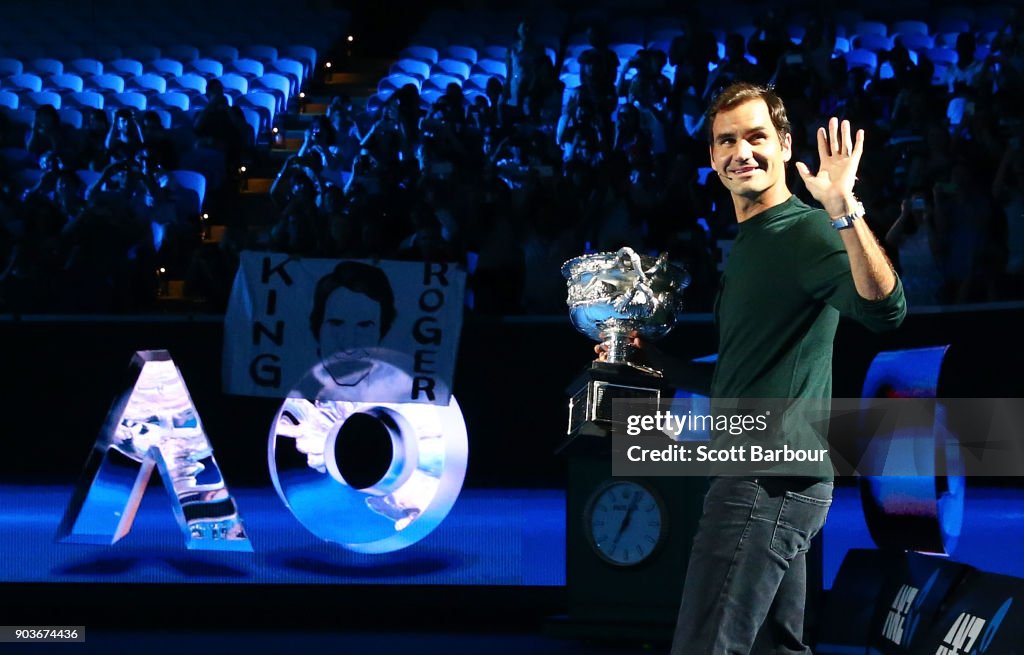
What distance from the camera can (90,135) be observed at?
34.6 ft

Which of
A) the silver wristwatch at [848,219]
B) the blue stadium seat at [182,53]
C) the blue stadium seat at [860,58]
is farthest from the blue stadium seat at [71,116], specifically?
the silver wristwatch at [848,219]

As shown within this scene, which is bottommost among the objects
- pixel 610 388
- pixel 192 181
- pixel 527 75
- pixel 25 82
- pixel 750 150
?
pixel 610 388

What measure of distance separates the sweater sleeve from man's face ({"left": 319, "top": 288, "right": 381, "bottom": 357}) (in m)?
4.32

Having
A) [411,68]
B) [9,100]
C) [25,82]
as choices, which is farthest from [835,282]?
[25,82]

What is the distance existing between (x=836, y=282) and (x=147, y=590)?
4.95 m

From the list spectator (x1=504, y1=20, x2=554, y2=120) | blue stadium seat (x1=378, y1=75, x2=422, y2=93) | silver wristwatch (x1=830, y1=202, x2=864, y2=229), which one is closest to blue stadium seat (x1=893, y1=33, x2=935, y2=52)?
spectator (x1=504, y1=20, x2=554, y2=120)

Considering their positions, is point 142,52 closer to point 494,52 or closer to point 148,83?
point 148,83

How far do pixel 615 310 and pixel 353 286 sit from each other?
331 centimetres

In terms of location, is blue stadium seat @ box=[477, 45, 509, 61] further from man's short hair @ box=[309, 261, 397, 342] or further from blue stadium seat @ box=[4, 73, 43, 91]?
man's short hair @ box=[309, 261, 397, 342]

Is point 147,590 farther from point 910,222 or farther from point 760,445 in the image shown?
point 760,445

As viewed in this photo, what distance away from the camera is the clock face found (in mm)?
5875

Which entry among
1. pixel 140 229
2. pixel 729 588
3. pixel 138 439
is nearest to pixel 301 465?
pixel 138 439

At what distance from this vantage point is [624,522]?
5.89 meters

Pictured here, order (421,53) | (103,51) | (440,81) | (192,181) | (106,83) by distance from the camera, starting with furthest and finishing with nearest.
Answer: (103,51) < (421,53) < (106,83) < (440,81) < (192,181)
